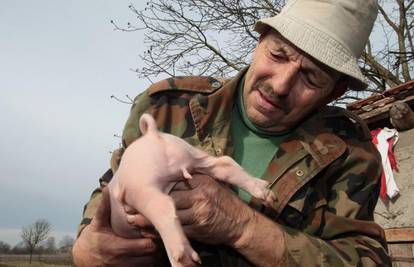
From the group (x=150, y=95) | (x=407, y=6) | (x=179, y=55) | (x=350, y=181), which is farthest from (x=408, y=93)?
(x=407, y=6)

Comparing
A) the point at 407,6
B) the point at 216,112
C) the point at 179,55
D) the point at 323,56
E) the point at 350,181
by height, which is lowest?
the point at 350,181

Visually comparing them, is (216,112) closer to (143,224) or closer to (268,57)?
(268,57)

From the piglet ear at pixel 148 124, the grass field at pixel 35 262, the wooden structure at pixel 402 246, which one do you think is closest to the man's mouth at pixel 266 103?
the piglet ear at pixel 148 124

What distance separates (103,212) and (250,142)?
99cm

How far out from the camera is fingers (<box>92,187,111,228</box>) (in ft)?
7.23

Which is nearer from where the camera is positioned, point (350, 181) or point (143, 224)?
point (143, 224)

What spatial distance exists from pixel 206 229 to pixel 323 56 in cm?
113

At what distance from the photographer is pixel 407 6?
736 inches

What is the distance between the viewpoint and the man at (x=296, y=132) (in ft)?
8.50

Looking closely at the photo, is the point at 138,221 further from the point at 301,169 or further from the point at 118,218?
the point at 301,169

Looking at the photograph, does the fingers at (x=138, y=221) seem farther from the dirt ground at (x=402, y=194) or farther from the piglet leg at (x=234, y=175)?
the dirt ground at (x=402, y=194)

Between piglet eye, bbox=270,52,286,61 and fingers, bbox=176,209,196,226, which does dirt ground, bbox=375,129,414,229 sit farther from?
fingers, bbox=176,209,196,226

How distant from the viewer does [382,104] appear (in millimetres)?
7719

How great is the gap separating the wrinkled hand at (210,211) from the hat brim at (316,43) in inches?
35.1
